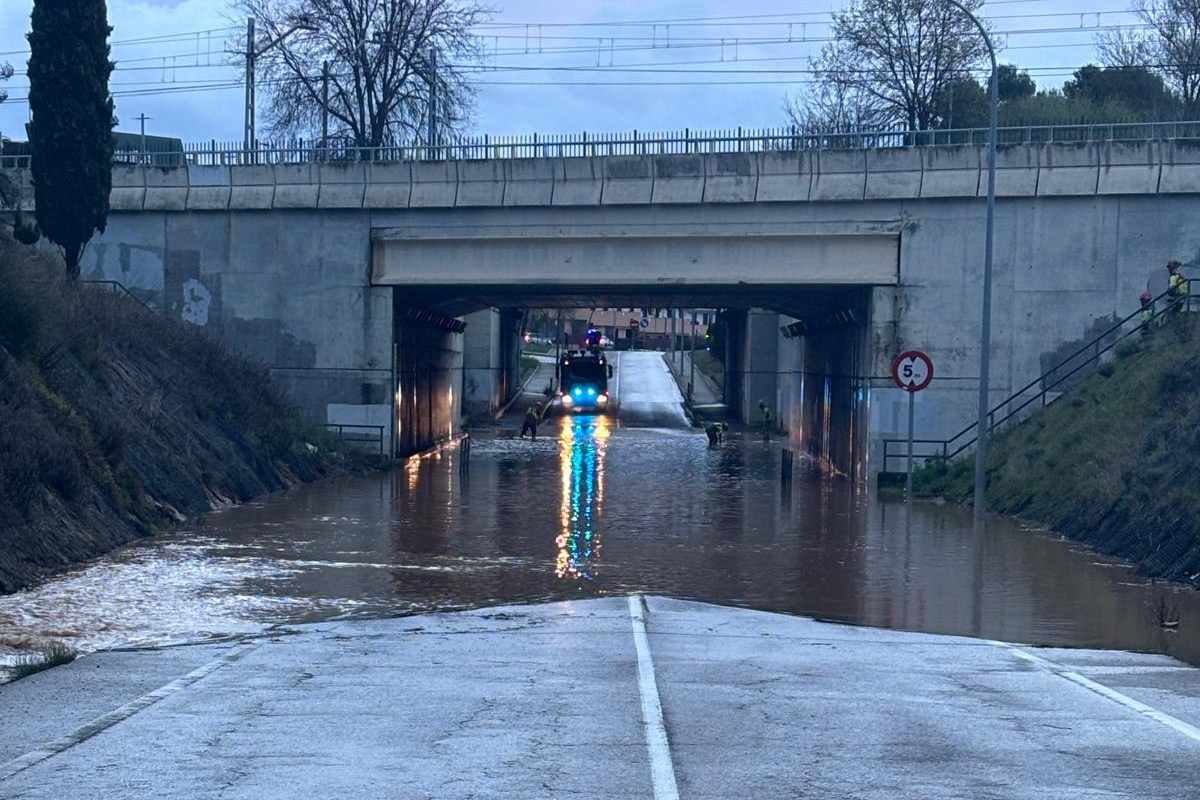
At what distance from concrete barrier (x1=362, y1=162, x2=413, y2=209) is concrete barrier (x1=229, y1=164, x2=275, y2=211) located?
280cm

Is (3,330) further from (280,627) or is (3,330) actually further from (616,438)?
(616,438)

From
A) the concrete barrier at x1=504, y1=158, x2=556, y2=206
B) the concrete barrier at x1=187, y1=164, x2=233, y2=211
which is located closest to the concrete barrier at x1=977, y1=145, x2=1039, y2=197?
the concrete barrier at x1=504, y1=158, x2=556, y2=206

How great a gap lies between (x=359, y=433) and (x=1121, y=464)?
22967 millimetres

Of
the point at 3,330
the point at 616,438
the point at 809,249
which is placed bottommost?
the point at 616,438

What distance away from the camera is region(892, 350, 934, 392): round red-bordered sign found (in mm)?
29578

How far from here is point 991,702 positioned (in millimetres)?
11117

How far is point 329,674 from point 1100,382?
24.7 m

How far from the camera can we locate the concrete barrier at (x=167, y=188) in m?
42.1

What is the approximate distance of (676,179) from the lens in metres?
39.0

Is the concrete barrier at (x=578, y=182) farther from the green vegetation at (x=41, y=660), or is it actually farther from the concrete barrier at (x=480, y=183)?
the green vegetation at (x=41, y=660)

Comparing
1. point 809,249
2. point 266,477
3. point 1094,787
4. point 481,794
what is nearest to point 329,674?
point 481,794

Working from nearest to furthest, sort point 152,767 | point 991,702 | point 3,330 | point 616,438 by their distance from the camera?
point 152,767, point 991,702, point 3,330, point 616,438

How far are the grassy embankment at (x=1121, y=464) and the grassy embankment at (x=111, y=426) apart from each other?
14679 millimetres

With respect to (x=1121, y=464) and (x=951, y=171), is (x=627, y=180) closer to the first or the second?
(x=951, y=171)
